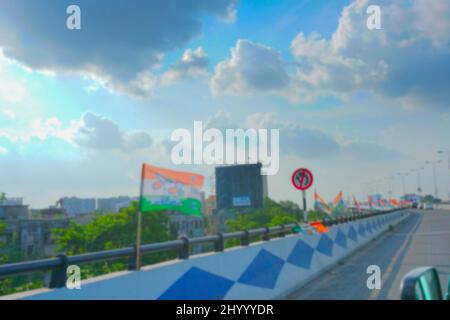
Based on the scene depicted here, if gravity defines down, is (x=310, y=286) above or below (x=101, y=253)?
below

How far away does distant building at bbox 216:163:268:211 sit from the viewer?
9450 cm

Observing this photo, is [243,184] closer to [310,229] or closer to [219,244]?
[310,229]

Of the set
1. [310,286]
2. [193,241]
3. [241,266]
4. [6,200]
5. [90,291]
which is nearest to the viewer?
[90,291]

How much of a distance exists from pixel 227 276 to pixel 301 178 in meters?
6.85

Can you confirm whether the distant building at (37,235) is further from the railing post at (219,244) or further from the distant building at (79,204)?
the railing post at (219,244)

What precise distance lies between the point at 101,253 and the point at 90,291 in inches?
25.5

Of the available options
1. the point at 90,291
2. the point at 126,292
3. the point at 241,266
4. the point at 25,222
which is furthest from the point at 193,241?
the point at 25,222

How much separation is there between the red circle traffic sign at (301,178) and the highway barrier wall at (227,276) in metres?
1.60

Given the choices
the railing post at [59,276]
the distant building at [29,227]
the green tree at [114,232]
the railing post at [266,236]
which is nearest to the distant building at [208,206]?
the green tree at [114,232]

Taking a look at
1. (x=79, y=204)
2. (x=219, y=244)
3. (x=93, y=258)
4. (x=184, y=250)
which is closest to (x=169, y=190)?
(x=184, y=250)

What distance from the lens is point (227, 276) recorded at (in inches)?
311
